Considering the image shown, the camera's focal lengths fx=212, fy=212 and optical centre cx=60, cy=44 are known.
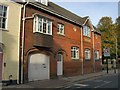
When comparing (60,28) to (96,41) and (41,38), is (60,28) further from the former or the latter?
(96,41)

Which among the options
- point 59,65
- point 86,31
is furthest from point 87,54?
point 59,65

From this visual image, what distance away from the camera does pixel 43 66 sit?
19.7 metres

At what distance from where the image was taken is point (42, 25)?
19.2 metres

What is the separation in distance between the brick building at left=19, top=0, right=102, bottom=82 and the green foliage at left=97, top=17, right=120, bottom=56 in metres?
21.7

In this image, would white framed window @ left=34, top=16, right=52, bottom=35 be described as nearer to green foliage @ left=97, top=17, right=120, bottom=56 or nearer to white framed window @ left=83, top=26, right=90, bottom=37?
white framed window @ left=83, top=26, right=90, bottom=37

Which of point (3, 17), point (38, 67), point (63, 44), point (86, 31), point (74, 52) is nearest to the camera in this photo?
point (3, 17)

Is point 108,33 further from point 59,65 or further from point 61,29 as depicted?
point 59,65

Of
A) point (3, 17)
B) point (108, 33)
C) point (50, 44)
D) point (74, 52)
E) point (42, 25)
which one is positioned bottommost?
point (74, 52)

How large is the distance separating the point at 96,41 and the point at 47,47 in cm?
1531

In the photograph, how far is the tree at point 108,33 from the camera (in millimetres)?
49375

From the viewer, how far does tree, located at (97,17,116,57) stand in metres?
49.4

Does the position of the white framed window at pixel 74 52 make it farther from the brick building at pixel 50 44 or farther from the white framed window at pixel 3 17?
the white framed window at pixel 3 17

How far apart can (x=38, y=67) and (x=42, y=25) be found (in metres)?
3.80

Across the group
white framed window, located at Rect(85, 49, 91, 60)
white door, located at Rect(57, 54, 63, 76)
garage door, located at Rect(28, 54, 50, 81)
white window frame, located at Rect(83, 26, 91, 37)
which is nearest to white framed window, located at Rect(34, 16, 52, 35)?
garage door, located at Rect(28, 54, 50, 81)
